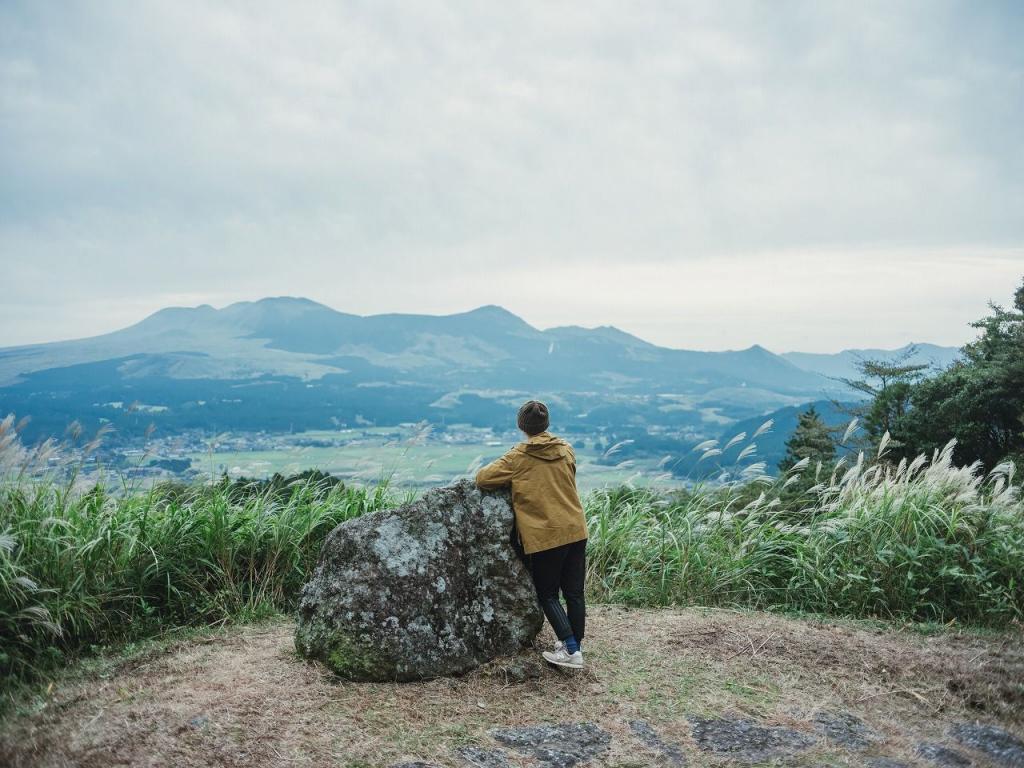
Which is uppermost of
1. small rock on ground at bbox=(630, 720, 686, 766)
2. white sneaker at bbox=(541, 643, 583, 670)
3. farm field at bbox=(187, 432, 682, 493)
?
farm field at bbox=(187, 432, 682, 493)

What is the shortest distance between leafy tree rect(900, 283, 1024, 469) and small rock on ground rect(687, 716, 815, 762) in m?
13.1

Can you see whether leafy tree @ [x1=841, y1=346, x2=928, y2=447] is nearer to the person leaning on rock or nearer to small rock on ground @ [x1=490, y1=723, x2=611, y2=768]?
the person leaning on rock

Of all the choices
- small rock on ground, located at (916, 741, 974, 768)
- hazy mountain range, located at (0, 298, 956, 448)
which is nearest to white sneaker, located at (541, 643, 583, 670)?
small rock on ground, located at (916, 741, 974, 768)

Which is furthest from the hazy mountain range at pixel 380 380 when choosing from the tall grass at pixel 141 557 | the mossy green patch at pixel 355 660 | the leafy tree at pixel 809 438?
the mossy green patch at pixel 355 660

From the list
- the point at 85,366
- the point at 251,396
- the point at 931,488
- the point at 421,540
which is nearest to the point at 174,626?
the point at 421,540

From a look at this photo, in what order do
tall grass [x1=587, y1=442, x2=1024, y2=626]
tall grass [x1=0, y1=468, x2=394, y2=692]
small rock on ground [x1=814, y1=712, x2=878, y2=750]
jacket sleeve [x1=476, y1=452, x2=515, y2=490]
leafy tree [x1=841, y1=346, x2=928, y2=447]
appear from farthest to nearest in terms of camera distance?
leafy tree [x1=841, y1=346, x2=928, y2=447]
tall grass [x1=587, y1=442, x2=1024, y2=626]
tall grass [x1=0, y1=468, x2=394, y2=692]
jacket sleeve [x1=476, y1=452, x2=515, y2=490]
small rock on ground [x1=814, y1=712, x2=878, y2=750]

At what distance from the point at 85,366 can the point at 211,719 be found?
117648 mm

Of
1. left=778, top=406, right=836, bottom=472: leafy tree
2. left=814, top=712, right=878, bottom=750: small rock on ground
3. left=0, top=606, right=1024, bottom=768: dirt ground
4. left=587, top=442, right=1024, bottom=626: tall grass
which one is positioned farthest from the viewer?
left=778, top=406, right=836, bottom=472: leafy tree

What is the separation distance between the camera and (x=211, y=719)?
12.8 feet

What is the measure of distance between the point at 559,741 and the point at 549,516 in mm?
1350

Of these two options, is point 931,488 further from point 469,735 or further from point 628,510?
point 469,735

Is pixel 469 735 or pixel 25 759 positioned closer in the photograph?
pixel 25 759

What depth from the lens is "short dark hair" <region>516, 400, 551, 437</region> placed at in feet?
15.5

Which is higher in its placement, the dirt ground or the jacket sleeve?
the jacket sleeve
